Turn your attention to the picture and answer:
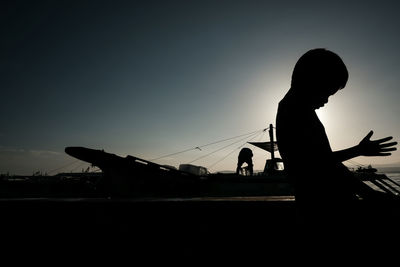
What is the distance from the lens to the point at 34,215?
67.2 inches

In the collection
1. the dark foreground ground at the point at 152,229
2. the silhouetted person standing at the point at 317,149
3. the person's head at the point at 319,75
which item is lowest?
the dark foreground ground at the point at 152,229

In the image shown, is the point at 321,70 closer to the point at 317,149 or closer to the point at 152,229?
the point at 317,149

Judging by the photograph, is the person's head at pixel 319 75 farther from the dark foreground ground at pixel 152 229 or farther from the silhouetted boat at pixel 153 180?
the silhouetted boat at pixel 153 180

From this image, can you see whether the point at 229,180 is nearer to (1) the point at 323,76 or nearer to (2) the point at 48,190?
(1) the point at 323,76

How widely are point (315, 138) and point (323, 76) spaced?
18.4 inches

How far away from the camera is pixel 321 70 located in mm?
1387

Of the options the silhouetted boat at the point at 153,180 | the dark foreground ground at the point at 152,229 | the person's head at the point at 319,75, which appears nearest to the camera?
the person's head at the point at 319,75

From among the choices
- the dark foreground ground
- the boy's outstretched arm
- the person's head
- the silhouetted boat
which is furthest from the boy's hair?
the silhouetted boat

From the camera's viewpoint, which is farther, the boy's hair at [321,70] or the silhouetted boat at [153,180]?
the silhouetted boat at [153,180]

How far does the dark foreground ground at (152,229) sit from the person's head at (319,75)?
847mm

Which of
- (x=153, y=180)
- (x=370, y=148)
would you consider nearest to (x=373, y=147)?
(x=370, y=148)

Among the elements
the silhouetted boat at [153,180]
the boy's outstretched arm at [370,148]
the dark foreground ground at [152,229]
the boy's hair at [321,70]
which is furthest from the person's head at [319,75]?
the silhouetted boat at [153,180]

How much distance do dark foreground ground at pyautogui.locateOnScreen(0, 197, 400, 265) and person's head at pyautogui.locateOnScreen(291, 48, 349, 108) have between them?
85 centimetres

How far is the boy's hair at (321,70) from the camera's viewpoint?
139cm
